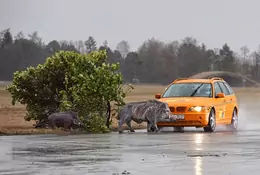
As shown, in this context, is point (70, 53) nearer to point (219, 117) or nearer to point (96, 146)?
point (219, 117)

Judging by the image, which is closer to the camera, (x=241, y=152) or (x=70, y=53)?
(x=241, y=152)

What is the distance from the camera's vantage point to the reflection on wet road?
1211 centimetres

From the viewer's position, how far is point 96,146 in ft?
56.7

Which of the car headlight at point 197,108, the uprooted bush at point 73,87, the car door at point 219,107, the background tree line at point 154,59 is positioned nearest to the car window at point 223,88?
the car door at point 219,107

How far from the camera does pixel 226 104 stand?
25.8 metres

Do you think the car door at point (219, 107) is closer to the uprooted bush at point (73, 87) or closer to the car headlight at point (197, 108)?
the car headlight at point (197, 108)

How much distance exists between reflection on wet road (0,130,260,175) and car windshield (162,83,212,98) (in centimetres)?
455

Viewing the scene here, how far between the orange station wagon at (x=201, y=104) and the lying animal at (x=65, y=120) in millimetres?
2389

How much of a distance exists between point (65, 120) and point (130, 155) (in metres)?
9.18

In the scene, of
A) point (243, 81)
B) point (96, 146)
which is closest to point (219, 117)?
point (96, 146)

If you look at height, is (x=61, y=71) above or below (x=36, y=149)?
above

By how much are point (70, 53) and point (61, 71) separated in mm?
711

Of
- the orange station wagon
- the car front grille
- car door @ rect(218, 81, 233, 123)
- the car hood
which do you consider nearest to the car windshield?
the orange station wagon

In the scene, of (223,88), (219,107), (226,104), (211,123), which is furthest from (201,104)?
(223,88)
